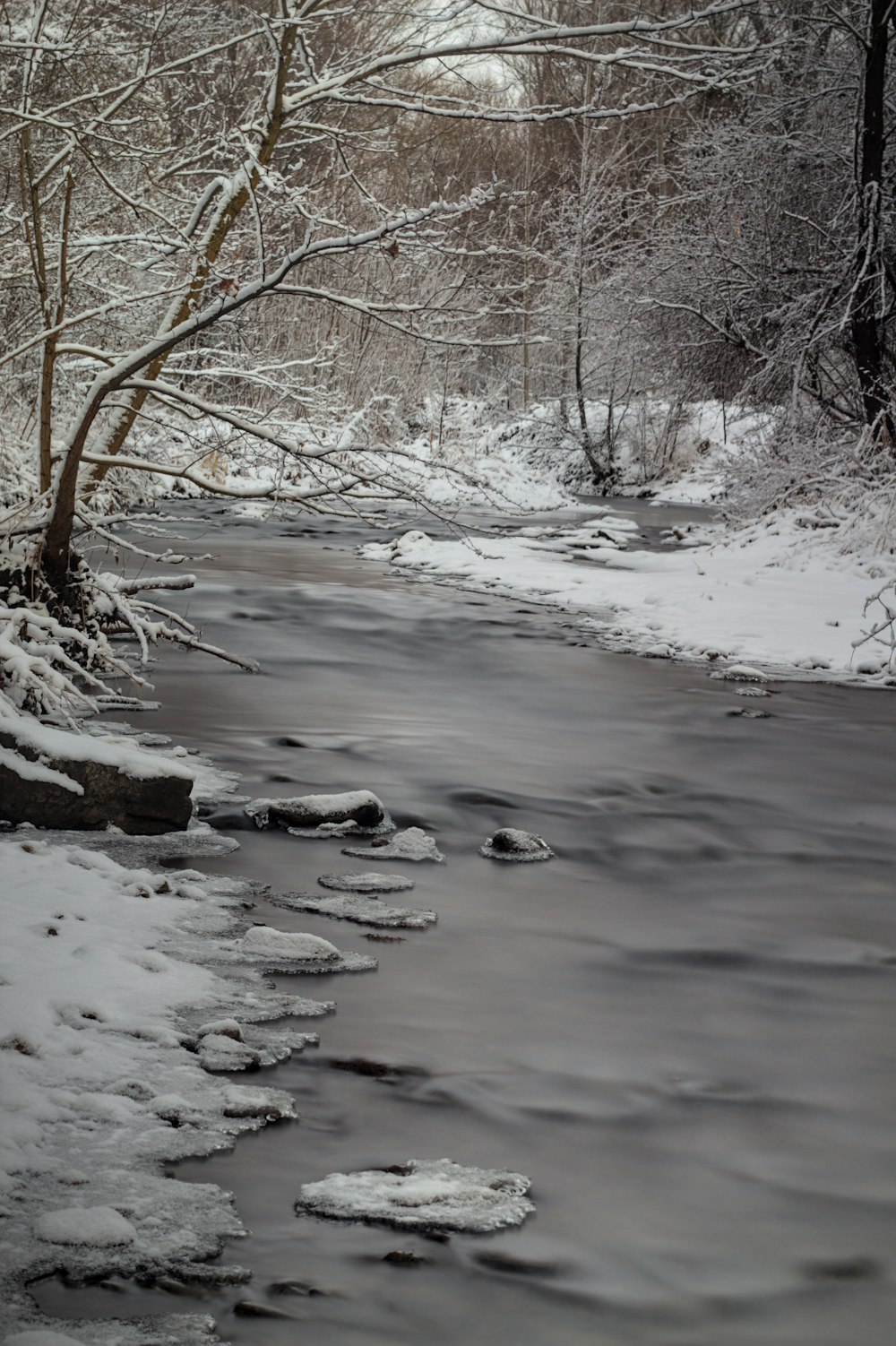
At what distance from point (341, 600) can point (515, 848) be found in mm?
→ 7017

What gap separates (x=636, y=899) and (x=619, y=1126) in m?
1.78

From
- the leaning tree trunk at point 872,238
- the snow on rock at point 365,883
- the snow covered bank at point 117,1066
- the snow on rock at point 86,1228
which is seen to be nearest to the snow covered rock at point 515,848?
the snow on rock at point 365,883

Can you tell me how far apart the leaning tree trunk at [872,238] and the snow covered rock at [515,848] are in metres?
7.93

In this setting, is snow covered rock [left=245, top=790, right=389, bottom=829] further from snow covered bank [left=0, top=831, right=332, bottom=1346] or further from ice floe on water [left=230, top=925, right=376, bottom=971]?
ice floe on water [left=230, top=925, right=376, bottom=971]

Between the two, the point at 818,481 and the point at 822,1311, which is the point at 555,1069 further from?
the point at 818,481

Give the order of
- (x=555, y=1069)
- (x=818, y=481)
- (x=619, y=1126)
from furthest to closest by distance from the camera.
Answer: (x=818, y=481) → (x=555, y=1069) → (x=619, y=1126)

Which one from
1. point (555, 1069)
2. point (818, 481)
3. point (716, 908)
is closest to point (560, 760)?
point (716, 908)

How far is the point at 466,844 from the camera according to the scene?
17.6 ft

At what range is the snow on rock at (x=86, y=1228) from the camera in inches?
96.7

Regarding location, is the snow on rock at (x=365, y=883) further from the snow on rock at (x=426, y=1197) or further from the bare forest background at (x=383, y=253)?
the bare forest background at (x=383, y=253)

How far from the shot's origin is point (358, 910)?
441 centimetres

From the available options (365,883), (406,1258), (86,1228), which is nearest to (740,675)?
(365,883)

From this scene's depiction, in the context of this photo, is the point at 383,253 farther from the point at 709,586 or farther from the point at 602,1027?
the point at 709,586

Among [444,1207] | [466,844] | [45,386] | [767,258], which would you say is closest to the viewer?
[444,1207]
